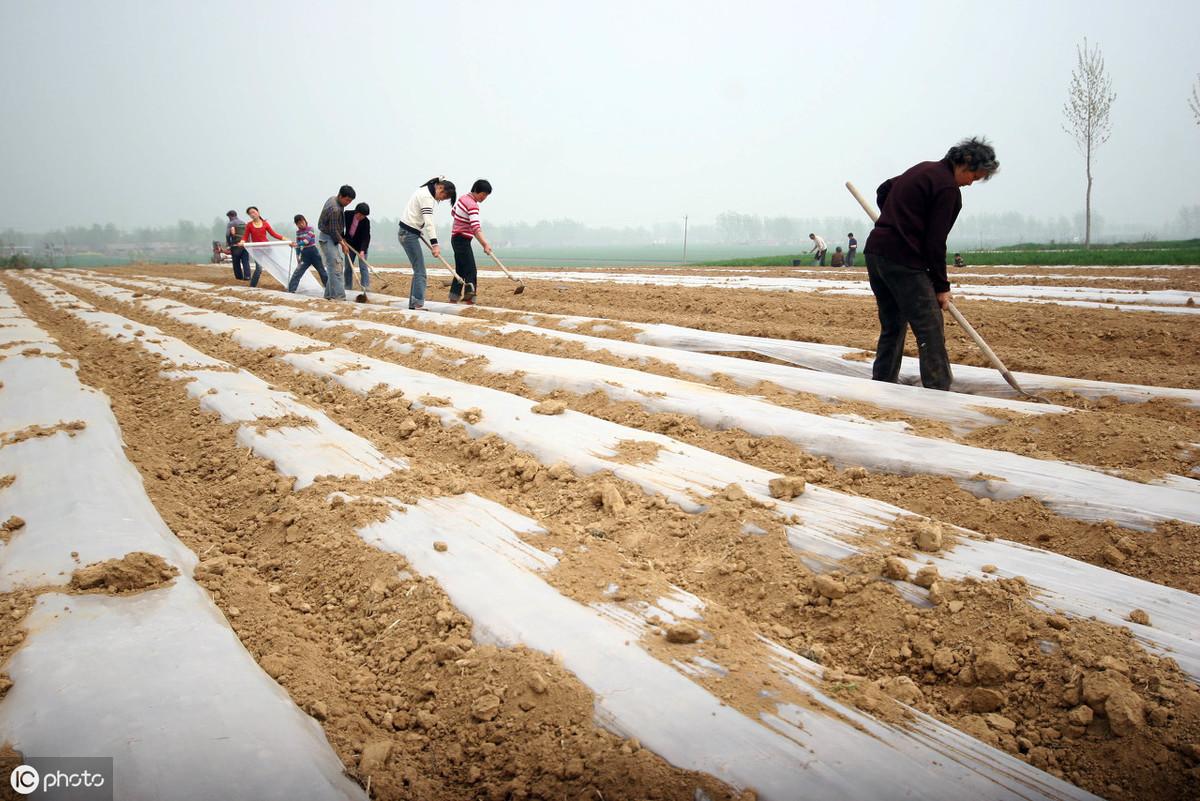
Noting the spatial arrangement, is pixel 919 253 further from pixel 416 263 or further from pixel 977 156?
pixel 416 263

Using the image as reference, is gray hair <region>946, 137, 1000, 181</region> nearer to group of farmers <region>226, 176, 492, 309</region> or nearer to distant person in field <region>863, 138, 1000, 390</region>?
distant person in field <region>863, 138, 1000, 390</region>

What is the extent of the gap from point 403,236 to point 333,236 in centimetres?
176

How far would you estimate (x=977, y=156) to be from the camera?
132 inches

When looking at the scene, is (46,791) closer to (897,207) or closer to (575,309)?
(897,207)

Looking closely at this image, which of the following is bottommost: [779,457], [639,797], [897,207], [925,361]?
[639,797]

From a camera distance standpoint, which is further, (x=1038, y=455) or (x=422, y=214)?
(x=422, y=214)

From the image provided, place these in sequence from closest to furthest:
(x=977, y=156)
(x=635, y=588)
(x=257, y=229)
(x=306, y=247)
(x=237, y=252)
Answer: (x=635, y=588) < (x=977, y=156) < (x=306, y=247) < (x=257, y=229) < (x=237, y=252)

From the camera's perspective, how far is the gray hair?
10.9ft

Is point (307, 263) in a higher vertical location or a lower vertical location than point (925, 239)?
higher

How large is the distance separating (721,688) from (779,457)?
5.15 ft

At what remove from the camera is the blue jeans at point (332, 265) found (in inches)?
363

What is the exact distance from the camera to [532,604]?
1.84 m

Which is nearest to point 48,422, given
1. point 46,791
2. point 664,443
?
point 46,791

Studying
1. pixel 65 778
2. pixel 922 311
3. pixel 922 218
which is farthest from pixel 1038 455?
pixel 65 778
